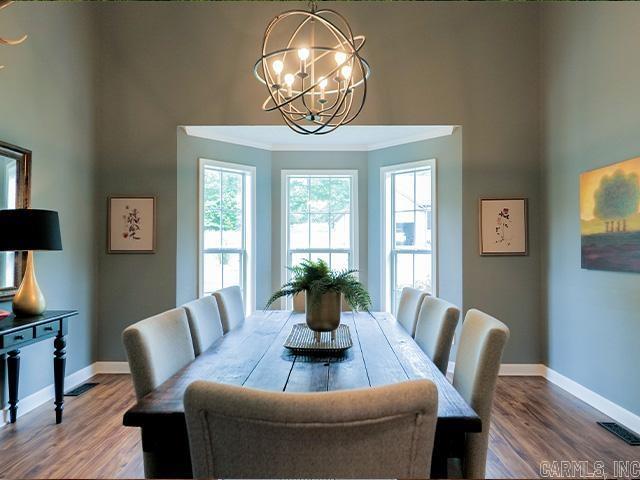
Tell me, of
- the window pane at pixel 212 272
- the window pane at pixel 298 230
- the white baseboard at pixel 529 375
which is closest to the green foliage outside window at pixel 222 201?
the window pane at pixel 212 272

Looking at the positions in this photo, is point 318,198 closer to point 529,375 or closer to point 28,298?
point 529,375

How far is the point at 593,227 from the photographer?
10.0 ft

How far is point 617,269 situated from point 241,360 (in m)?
2.65

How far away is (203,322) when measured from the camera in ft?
7.27

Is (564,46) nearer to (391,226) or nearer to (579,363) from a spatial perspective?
(391,226)

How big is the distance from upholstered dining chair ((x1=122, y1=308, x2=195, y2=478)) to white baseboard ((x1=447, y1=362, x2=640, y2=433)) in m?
2.02

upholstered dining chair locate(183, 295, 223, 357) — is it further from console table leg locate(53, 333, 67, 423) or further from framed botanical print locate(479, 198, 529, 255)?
framed botanical print locate(479, 198, 529, 255)

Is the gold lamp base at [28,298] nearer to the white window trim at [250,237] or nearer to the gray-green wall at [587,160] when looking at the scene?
the white window trim at [250,237]

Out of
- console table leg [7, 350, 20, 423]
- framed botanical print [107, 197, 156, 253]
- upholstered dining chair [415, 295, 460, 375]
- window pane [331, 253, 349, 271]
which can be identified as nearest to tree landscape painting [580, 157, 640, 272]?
upholstered dining chair [415, 295, 460, 375]

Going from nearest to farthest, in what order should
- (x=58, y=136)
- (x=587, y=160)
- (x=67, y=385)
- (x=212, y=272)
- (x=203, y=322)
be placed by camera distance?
(x=203, y=322) < (x=587, y=160) < (x=58, y=136) < (x=67, y=385) < (x=212, y=272)

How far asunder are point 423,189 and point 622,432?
103 inches

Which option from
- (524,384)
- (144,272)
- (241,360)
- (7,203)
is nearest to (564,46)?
(524,384)

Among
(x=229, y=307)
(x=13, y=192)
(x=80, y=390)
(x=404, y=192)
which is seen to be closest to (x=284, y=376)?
(x=229, y=307)

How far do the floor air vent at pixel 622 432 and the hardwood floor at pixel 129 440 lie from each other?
57 millimetres
